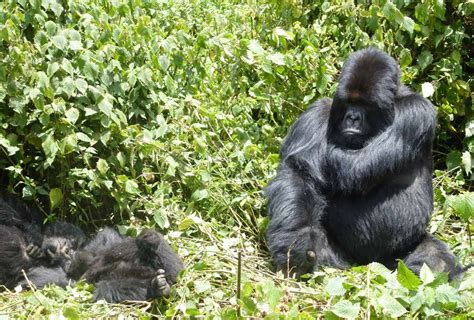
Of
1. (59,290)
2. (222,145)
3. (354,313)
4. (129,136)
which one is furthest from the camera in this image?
(222,145)

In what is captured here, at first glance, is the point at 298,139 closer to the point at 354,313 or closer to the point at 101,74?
the point at 101,74

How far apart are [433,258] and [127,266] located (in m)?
1.93

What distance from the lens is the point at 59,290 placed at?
4684mm

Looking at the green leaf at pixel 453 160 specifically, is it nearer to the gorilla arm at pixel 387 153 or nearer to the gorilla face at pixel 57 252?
the gorilla arm at pixel 387 153

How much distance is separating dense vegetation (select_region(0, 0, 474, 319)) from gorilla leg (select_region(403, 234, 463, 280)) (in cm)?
11

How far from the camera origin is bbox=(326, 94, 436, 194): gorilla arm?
17.3 feet

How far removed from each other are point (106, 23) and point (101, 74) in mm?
387

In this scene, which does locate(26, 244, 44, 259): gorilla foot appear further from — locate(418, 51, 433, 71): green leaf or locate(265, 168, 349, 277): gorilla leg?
locate(418, 51, 433, 71): green leaf

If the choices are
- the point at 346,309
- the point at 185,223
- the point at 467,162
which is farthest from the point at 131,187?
→ the point at 467,162

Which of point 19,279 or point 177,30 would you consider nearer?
point 19,279

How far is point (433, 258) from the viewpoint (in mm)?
5152

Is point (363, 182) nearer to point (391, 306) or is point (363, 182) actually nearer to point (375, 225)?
point (375, 225)

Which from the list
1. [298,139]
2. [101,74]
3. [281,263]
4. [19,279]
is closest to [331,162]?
[298,139]

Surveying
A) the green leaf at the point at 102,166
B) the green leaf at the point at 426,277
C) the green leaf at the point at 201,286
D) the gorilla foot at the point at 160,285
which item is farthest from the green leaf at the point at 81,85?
the green leaf at the point at 426,277
